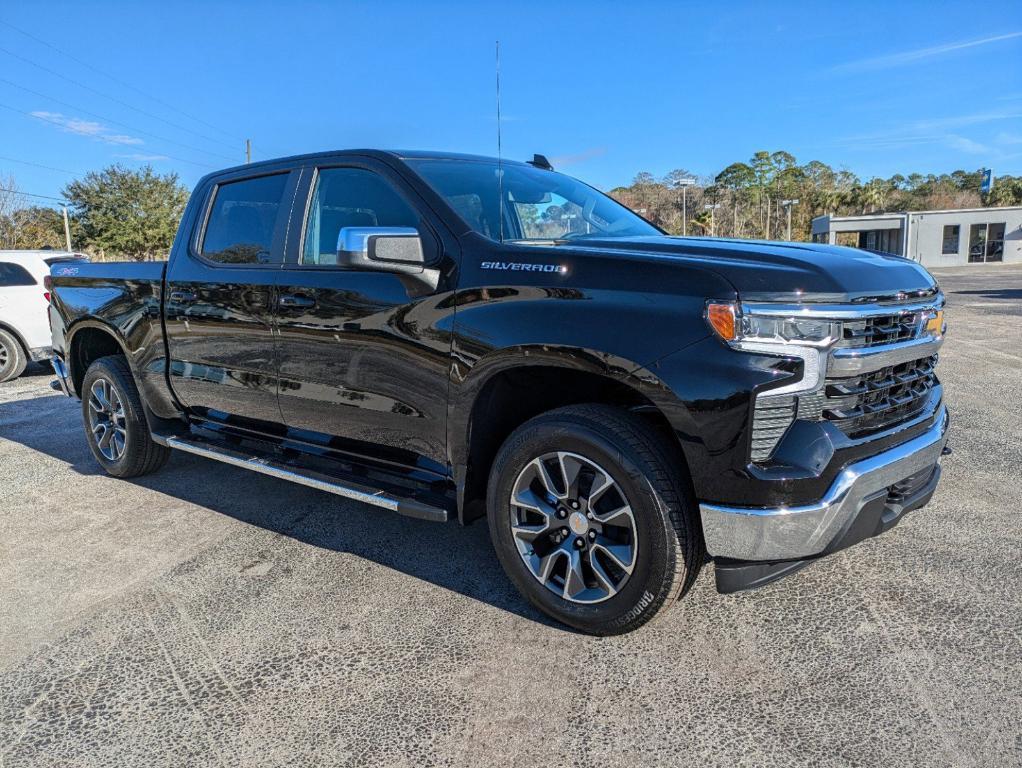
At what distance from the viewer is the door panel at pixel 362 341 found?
3.24 m

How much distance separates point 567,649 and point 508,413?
1013 mm

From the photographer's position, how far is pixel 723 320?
96.6 inches

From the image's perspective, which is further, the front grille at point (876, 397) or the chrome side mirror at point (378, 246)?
the chrome side mirror at point (378, 246)

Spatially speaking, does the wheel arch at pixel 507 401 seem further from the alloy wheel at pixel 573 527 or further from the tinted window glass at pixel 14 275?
the tinted window glass at pixel 14 275

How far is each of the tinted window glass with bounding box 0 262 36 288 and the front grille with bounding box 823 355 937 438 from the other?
34.4ft

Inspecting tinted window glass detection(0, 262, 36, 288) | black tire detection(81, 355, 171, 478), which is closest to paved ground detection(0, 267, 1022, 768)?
black tire detection(81, 355, 171, 478)

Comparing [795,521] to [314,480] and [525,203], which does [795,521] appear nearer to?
[525,203]

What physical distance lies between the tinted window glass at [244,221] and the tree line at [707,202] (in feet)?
91.1

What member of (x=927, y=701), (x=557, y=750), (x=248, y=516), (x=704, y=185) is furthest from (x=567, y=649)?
(x=704, y=185)

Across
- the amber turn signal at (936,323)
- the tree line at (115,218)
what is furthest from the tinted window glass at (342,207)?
the tree line at (115,218)

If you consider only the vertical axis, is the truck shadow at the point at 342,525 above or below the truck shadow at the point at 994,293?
below

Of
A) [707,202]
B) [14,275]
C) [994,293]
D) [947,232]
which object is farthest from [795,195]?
[14,275]

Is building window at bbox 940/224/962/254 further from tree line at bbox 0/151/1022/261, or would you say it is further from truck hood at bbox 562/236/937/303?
truck hood at bbox 562/236/937/303

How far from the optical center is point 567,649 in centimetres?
285
